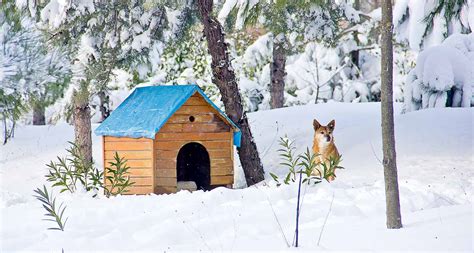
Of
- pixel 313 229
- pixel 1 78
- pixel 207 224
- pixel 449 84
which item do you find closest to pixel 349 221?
pixel 313 229

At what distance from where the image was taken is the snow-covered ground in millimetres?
5746

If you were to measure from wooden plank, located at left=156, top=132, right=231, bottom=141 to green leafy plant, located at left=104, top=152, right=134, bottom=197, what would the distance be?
0.66 m

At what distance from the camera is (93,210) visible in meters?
7.43

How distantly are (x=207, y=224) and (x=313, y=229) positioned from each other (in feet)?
3.22

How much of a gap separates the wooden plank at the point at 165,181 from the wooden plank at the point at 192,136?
55 centimetres

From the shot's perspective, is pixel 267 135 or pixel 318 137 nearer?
pixel 318 137

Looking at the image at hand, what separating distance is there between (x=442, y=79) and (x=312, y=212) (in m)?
6.74

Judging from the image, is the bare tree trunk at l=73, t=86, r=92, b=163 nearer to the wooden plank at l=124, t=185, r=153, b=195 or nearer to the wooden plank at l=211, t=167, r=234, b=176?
the wooden plank at l=124, t=185, r=153, b=195

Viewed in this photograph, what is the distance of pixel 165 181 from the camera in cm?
995

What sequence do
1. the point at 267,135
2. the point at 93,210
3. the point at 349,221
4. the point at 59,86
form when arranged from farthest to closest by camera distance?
1. the point at 267,135
2. the point at 93,210
3. the point at 349,221
4. the point at 59,86

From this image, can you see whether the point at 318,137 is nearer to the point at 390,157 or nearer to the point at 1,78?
the point at 390,157

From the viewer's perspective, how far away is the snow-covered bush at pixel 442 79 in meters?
12.8

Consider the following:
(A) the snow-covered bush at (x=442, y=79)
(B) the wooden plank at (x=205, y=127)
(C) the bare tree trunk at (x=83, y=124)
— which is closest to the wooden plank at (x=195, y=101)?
(B) the wooden plank at (x=205, y=127)

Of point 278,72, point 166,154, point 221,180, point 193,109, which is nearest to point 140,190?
point 166,154
